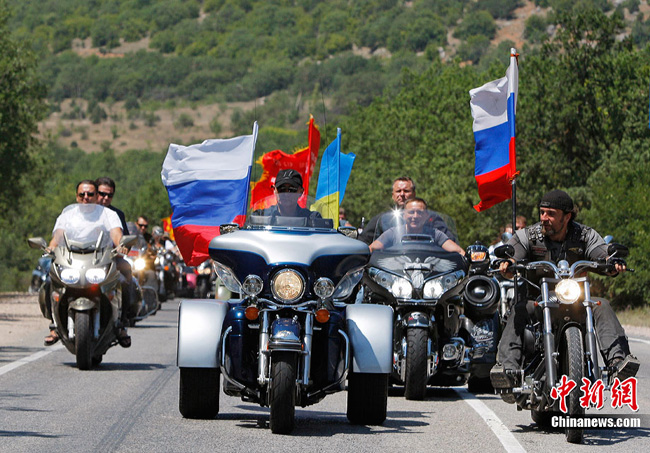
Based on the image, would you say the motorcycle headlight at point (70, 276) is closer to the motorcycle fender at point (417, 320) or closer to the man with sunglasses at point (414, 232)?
the man with sunglasses at point (414, 232)

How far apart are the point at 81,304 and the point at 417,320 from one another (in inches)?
146

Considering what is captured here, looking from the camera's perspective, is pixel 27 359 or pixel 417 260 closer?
pixel 417 260

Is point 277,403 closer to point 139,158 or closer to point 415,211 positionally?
point 415,211

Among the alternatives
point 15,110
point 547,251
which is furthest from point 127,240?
point 15,110

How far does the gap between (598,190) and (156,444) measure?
2449 cm

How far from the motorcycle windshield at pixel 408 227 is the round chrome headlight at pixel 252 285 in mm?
2784

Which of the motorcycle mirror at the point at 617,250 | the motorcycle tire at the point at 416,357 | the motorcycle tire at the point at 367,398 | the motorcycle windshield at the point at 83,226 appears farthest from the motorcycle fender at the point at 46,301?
the motorcycle mirror at the point at 617,250

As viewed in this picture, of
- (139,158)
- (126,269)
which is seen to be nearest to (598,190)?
(126,269)

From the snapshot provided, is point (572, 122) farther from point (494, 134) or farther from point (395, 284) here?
point (395, 284)

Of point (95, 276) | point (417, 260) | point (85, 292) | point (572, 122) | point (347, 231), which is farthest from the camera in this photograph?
point (572, 122)

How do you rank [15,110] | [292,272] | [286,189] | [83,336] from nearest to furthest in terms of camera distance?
1. [292,272]
2. [286,189]
3. [83,336]
4. [15,110]

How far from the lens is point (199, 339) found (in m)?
8.95

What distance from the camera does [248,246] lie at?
8.99 m

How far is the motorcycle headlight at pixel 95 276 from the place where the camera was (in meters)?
13.1
